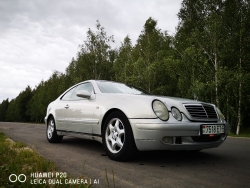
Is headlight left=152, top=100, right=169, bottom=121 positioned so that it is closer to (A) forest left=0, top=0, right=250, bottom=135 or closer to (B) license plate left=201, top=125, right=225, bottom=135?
(B) license plate left=201, top=125, right=225, bottom=135

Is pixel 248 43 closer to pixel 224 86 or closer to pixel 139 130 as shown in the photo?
pixel 224 86

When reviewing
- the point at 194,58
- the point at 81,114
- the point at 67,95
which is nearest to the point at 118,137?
the point at 81,114

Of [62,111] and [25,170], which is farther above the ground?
[62,111]

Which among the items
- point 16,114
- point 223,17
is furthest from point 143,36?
point 16,114

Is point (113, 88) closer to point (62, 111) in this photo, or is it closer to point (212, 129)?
point (62, 111)

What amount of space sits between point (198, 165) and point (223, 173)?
47 centimetres

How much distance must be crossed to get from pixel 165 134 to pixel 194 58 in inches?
570

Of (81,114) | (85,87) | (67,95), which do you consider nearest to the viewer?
(81,114)

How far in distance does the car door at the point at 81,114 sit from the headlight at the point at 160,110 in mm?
1173

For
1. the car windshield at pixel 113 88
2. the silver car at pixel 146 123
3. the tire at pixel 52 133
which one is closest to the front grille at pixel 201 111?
the silver car at pixel 146 123

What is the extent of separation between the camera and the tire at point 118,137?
3.39 meters

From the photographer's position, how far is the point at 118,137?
360 centimetres

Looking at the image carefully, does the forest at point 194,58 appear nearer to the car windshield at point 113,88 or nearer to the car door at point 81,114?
Result: the car windshield at point 113,88

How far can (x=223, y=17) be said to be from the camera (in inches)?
633
